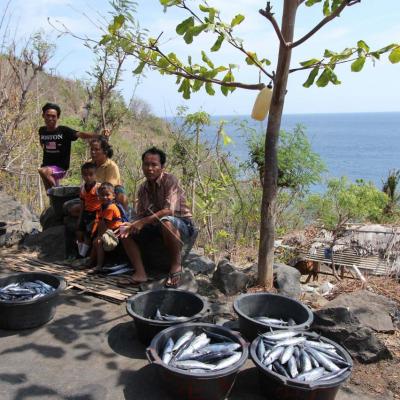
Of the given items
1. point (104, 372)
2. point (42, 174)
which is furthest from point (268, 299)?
point (42, 174)

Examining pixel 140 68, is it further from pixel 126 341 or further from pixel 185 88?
pixel 126 341

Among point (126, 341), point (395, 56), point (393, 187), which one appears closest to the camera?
point (395, 56)

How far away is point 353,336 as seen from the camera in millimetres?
3408

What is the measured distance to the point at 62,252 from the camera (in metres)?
5.93

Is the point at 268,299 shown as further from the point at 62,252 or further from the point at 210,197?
the point at 62,252

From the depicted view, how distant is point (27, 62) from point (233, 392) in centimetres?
732

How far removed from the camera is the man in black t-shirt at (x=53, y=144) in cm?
636

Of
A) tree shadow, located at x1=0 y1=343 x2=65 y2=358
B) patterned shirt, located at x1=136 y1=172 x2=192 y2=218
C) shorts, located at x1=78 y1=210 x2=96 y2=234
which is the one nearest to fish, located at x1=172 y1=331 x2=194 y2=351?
tree shadow, located at x1=0 y1=343 x2=65 y2=358

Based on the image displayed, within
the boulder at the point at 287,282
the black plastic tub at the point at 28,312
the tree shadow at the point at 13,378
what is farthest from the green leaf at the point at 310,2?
the tree shadow at the point at 13,378

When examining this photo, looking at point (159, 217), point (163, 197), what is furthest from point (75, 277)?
point (163, 197)

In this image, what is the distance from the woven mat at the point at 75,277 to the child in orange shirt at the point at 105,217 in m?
0.24

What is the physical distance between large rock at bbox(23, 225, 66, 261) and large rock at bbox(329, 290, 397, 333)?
12.6ft

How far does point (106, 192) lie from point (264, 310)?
2374mm

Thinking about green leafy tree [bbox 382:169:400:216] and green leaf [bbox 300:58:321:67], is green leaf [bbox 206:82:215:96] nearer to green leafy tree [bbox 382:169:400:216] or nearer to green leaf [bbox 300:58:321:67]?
green leaf [bbox 300:58:321:67]
